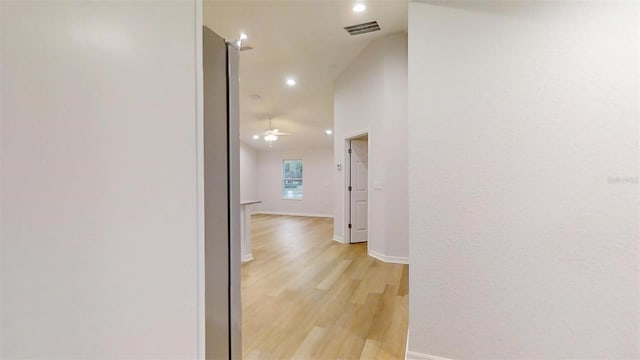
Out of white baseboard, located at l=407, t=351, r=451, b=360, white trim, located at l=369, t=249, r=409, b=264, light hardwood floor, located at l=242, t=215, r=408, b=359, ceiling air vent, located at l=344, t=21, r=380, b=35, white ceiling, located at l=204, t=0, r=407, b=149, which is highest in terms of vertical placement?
ceiling air vent, located at l=344, t=21, r=380, b=35

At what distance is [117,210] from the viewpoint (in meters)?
0.68

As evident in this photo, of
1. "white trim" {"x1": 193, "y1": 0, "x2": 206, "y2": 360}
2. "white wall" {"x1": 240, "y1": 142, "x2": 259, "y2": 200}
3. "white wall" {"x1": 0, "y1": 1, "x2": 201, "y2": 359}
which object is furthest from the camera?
"white wall" {"x1": 240, "y1": 142, "x2": 259, "y2": 200}

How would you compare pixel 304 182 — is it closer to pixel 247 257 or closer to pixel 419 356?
pixel 247 257

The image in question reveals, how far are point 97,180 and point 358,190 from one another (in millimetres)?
5770

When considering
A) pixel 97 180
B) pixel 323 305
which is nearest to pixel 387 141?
pixel 323 305

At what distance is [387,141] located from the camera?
486cm

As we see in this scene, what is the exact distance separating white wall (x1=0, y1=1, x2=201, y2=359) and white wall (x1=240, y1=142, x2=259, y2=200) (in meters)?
9.74

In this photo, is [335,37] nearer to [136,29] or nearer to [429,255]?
[429,255]

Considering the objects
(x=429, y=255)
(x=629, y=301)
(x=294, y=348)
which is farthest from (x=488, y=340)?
(x=294, y=348)

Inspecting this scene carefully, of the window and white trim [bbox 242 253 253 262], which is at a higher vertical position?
the window

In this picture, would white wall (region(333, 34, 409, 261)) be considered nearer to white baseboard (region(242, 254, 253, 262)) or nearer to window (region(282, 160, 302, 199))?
white baseboard (region(242, 254, 253, 262))

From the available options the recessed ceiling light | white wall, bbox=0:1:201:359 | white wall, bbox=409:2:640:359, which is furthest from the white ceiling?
white wall, bbox=0:1:201:359

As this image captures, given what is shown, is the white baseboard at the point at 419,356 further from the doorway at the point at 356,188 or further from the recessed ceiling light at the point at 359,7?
the doorway at the point at 356,188

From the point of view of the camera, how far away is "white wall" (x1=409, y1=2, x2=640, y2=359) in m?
1.71
